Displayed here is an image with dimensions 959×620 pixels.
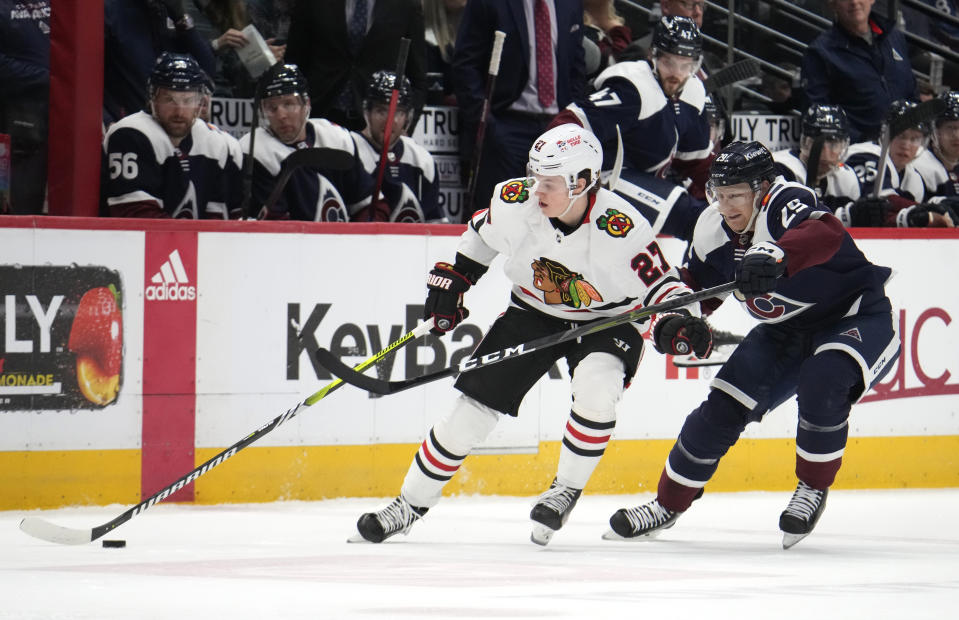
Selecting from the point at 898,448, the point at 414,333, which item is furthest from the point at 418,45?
the point at 898,448

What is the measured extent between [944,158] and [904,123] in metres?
0.71

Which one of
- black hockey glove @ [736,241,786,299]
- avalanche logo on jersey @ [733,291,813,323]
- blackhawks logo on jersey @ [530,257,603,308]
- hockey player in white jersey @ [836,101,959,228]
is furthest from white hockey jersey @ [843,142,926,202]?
black hockey glove @ [736,241,786,299]

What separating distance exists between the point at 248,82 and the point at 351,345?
1.32 m

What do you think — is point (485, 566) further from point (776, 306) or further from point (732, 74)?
point (732, 74)

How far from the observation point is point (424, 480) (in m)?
4.24

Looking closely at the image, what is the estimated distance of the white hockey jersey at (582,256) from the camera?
4168 mm

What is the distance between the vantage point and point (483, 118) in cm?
582

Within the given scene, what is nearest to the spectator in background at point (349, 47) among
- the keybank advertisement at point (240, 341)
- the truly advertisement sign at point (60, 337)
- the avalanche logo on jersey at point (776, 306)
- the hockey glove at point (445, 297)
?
the keybank advertisement at point (240, 341)

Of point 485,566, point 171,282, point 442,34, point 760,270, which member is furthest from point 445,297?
point 442,34

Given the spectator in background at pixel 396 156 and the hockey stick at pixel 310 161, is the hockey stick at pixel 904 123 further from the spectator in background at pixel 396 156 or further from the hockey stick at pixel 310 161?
the hockey stick at pixel 310 161

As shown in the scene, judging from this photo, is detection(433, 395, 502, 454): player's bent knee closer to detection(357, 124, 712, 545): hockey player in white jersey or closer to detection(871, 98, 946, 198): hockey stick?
detection(357, 124, 712, 545): hockey player in white jersey

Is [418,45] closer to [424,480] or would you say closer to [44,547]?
[424,480]

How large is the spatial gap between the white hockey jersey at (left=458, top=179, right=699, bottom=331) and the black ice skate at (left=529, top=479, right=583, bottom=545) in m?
0.52

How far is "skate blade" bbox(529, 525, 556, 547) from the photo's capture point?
4.26m
